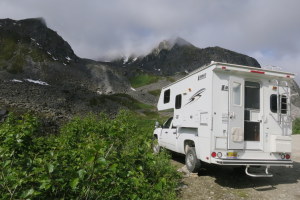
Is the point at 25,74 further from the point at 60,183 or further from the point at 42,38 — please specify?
the point at 60,183

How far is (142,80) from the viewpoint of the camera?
123312mm

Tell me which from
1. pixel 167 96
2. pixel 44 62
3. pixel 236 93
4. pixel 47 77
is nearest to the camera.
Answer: pixel 236 93

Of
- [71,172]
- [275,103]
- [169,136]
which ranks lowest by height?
[71,172]

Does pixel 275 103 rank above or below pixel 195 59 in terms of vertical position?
below

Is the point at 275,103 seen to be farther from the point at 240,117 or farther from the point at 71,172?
the point at 71,172

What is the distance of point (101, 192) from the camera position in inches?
125

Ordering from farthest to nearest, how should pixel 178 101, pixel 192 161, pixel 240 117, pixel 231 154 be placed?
1. pixel 178 101
2. pixel 192 161
3. pixel 240 117
4. pixel 231 154

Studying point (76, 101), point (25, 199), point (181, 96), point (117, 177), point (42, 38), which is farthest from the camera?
point (42, 38)

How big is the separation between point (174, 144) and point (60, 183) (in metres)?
8.38

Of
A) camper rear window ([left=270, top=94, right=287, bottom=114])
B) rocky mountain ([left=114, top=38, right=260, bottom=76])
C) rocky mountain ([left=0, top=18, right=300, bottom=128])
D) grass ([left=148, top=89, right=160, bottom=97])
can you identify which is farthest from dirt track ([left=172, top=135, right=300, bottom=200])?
rocky mountain ([left=114, top=38, right=260, bottom=76])

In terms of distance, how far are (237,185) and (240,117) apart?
2379mm

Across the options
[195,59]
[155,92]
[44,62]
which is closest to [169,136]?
[44,62]

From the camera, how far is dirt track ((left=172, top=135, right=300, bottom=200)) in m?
7.33

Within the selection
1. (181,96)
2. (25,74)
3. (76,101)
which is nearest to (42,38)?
(25,74)
